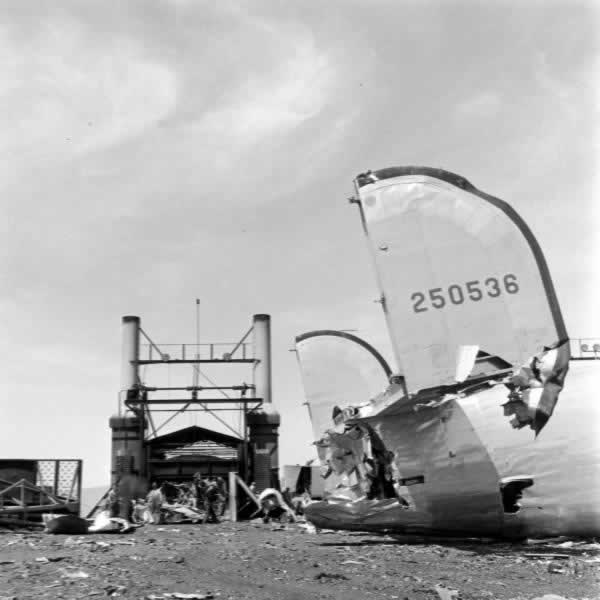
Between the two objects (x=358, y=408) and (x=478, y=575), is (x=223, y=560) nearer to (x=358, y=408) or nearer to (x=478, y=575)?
(x=478, y=575)

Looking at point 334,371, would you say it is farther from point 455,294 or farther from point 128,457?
point 455,294

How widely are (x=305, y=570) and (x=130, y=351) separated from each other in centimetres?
2401

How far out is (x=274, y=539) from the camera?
14.2m

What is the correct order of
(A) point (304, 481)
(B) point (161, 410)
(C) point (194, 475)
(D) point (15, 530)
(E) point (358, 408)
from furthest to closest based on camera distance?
(A) point (304, 481), (B) point (161, 410), (C) point (194, 475), (D) point (15, 530), (E) point (358, 408)

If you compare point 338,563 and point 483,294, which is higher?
point 483,294

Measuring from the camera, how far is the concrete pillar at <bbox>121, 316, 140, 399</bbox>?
31141 mm

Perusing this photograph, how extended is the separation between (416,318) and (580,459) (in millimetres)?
3480

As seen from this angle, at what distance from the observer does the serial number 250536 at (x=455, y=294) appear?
465 inches

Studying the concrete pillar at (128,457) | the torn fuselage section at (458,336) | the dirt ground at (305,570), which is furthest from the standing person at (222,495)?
the torn fuselage section at (458,336)

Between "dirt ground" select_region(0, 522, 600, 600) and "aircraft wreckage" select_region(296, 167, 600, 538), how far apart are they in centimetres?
76

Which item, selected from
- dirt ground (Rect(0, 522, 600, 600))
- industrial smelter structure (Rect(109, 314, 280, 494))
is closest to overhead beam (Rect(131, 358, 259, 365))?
industrial smelter structure (Rect(109, 314, 280, 494))

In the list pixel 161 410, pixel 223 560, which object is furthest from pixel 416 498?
pixel 161 410

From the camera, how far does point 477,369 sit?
39.7 ft

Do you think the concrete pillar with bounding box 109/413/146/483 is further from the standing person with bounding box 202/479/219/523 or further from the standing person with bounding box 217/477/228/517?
the standing person with bounding box 202/479/219/523
